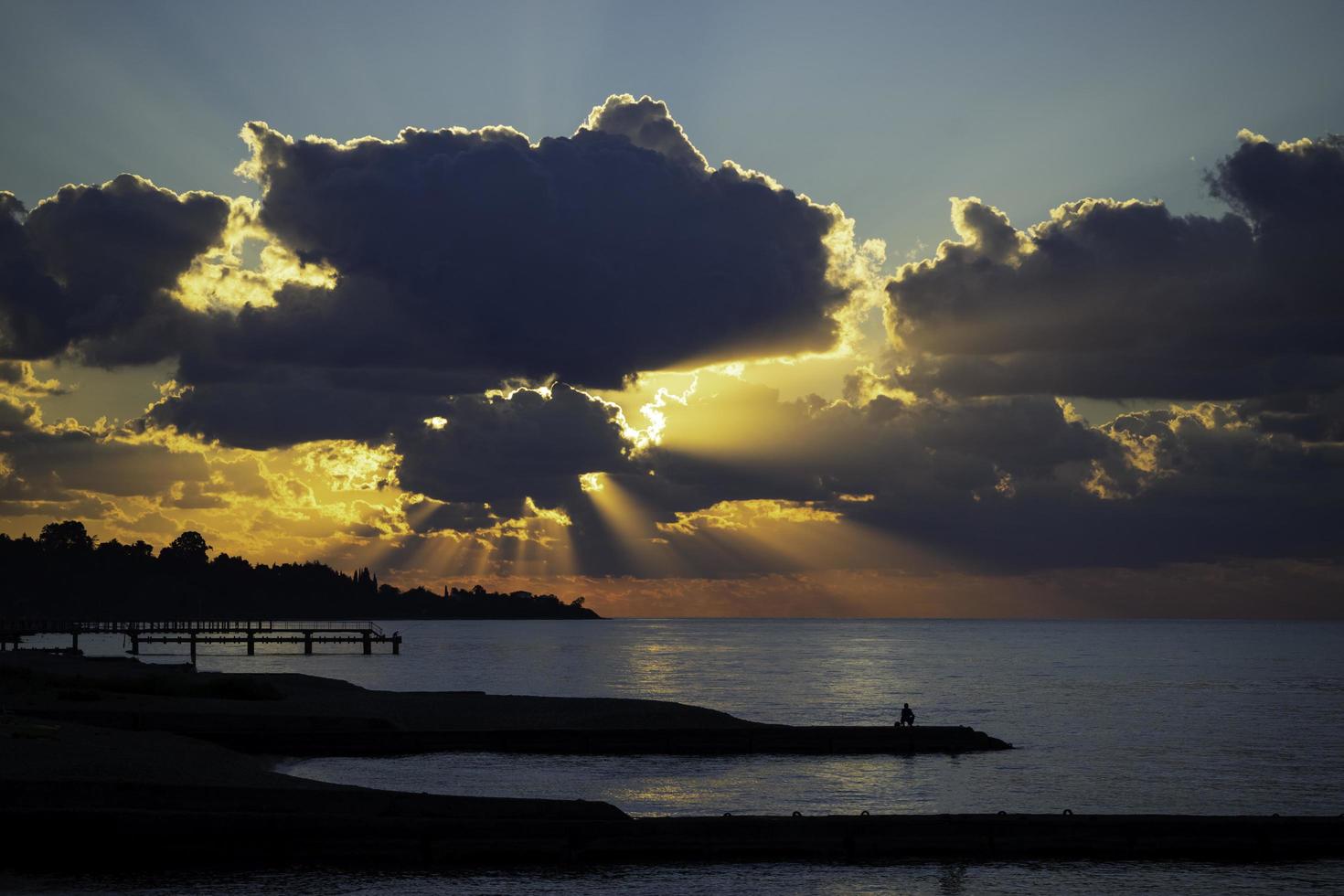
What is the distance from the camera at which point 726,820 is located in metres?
36.2

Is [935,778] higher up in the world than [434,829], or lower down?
lower down

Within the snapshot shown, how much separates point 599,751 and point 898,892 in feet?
95.8

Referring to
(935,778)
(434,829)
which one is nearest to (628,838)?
(434,829)

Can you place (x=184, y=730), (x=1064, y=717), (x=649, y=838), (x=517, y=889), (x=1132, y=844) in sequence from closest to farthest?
(x=517, y=889)
(x=649, y=838)
(x=1132, y=844)
(x=184, y=730)
(x=1064, y=717)

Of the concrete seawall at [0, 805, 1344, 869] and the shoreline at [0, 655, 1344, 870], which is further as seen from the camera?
the shoreline at [0, 655, 1344, 870]

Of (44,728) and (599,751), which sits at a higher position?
(44,728)

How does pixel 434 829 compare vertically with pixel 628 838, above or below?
above

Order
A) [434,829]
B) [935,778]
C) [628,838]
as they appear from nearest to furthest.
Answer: [434,829] < [628,838] < [935,778]

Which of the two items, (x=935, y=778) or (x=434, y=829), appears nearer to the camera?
(x=434, y=829)

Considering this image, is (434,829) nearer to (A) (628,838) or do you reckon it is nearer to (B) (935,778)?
(A) (628,838)

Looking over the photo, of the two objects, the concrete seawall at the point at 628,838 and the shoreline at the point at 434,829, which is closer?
the concrete seawall at the point at 628,838

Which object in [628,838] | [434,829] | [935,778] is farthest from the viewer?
[935,778]

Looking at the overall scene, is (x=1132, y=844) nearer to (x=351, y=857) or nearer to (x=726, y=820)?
(x=726, y=820)

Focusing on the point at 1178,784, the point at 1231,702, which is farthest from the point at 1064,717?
the point at 1178,784
